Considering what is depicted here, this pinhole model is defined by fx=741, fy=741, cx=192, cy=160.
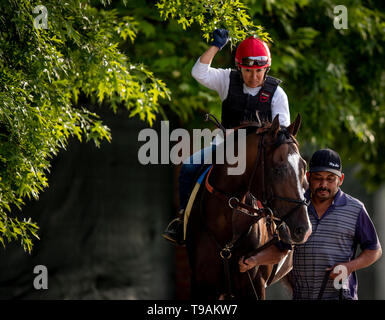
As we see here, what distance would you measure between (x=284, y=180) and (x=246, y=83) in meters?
1.23

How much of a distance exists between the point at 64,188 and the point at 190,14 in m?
5.65

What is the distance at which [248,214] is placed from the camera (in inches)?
253

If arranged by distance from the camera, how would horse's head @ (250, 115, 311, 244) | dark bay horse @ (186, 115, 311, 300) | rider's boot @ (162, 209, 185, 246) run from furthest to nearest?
rider's boot @ (162, 209, 185, 246) < dark bay horse @ (186, 115, 311, 300) < horse's head @ (250, 115, 311, 244)

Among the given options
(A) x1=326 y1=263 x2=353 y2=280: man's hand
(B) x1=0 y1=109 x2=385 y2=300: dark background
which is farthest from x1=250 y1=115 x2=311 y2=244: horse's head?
(B) x1=0 y1=109 x2=385 y2=300: dark background

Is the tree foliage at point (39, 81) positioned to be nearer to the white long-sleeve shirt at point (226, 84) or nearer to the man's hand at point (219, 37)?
the white long-sleeve shirt at point (226, 84)

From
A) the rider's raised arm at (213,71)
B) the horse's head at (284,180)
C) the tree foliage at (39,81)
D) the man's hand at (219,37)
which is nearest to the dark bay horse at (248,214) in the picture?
the horse's head at (284,180)

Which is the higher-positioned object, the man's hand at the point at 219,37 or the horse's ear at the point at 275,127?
the man's hand at the point at 219,37

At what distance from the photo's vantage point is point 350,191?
53.7ft

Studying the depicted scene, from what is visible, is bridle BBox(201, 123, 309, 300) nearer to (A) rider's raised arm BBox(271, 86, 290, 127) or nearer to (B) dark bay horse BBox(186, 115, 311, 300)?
(B) dark bay horse BBox(186, 115, 311, 300)

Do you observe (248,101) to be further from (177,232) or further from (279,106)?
(177,232)

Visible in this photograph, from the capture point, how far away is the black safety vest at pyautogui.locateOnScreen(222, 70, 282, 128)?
6746 mm

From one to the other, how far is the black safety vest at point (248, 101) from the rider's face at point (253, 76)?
2.2 inches

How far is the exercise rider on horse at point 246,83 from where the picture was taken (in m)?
6.67
